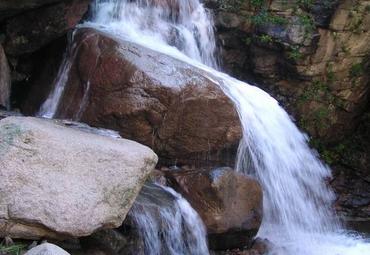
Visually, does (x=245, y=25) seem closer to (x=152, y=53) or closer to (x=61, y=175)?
(x=152, y=53)

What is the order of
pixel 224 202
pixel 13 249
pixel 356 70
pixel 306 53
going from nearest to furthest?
pixel 13 249 → pixel 224 202 → pixel 306 53 → pixel 356 70

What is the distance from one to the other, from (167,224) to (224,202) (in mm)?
765

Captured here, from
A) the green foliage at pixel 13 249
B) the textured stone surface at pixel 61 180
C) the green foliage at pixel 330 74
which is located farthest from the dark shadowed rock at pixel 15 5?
the green foliage at pixel 330 74

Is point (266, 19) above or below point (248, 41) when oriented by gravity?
above

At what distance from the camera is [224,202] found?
557cm

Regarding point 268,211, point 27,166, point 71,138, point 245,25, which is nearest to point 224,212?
point 268,211

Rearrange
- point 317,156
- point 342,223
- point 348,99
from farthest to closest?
point 348,99 → point 317,156 → point 342,223

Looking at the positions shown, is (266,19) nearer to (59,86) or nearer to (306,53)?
(306,53)

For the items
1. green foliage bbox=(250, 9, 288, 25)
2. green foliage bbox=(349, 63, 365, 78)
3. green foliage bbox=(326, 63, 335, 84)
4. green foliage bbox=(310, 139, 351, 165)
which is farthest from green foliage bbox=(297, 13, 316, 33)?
green foliage bbox=(310, 139, 351, 165)

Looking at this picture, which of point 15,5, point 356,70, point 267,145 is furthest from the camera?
point 356,70

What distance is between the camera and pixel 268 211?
6695mm

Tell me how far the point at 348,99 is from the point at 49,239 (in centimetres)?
672

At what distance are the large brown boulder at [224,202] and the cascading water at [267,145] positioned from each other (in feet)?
1.95

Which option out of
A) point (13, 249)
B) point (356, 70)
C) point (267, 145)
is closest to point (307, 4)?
point (356, 70)
